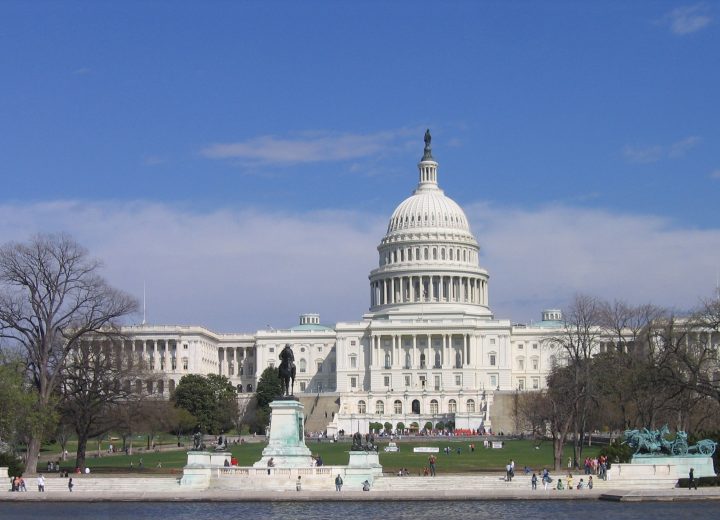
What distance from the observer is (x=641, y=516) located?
56.1 m

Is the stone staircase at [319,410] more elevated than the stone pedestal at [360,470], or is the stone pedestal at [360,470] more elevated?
the stone staircase at [319,410]

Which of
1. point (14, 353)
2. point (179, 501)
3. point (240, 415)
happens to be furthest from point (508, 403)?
point (179, 501)

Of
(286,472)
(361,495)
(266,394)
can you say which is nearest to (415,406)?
(266,394)

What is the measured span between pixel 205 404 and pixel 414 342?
147 ft

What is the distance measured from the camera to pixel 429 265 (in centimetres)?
18875

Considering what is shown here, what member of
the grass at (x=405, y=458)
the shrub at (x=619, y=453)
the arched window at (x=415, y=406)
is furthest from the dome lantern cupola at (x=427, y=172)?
the shrub at (x=619, y=453)

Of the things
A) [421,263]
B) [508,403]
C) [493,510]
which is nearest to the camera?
[493,510]

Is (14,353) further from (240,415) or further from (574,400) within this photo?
(240,415)

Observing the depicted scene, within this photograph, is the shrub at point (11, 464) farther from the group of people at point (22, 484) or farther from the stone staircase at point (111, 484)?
the group of people at point (22, 484)

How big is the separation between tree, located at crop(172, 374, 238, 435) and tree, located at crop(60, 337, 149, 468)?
164 feet

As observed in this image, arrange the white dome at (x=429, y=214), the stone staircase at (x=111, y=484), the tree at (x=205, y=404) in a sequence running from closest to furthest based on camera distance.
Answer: the stone staircase at (x=111, y=484) → the tree at (x=205, y=404) → the white dome at (x=429, y=214)

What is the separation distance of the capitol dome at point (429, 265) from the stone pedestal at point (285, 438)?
4615 inches

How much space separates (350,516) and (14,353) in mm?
34582

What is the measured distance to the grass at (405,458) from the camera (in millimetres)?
84438
